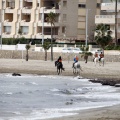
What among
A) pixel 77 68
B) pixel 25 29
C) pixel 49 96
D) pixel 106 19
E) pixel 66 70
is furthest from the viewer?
pixel 25 29

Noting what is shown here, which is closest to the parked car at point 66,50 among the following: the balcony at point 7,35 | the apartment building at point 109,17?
the apartment building at point 109,17

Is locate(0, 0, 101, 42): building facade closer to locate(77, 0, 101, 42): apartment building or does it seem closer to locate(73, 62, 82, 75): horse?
locate(77, 0, 101, 42): apartment building

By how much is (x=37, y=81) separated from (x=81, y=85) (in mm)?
4540

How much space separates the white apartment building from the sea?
43.7 meters

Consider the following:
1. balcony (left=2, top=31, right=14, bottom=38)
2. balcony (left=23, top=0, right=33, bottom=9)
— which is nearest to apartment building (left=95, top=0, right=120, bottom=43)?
balcony (left=23, top=0, right=33, bottom=9)

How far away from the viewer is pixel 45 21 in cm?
8475

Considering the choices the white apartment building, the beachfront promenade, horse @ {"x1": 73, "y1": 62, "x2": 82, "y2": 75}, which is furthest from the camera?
the white apartment building

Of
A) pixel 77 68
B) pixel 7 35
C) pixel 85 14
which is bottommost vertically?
pixel 77 68

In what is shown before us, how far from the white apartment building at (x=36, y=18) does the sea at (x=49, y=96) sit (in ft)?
144

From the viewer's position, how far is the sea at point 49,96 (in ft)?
68.6

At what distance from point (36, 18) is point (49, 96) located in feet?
197

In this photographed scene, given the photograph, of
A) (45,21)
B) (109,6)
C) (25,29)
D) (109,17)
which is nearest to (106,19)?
(109,17)

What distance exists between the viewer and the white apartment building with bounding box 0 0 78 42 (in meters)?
85.1

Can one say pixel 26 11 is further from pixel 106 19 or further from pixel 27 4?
pixel 106 19
